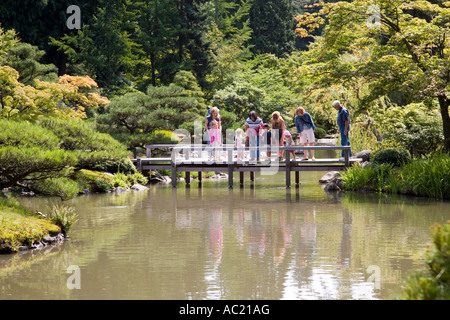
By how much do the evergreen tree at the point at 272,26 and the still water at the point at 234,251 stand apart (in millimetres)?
41183

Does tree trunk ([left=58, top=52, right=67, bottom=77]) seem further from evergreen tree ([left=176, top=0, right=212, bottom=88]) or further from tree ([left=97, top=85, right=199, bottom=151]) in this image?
tree ([left=97, top=85, right=199, bottom=151])

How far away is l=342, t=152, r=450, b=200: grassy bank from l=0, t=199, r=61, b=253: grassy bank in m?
8.95

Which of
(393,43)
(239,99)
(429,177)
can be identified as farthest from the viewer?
(239,99)

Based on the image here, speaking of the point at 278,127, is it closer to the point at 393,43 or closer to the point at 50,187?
the point at 393,43

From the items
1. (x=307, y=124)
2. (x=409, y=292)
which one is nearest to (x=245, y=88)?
(x=307, y=124)

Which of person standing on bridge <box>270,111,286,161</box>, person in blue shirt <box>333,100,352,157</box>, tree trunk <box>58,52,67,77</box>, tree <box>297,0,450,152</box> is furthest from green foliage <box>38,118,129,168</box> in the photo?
tree trunk <box>58,52,67,77</box>

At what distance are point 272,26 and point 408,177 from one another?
1644 inches

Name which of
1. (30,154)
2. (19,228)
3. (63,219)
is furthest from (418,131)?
(19,228)

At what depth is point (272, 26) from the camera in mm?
56094

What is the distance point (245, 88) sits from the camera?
34.4m

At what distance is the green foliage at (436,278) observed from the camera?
4629 millimetres

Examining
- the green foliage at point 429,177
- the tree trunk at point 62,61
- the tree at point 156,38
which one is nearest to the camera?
the green foliage at point 429,177

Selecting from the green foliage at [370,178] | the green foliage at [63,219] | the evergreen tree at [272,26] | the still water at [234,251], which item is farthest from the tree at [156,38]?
the green foliage at [63,219]

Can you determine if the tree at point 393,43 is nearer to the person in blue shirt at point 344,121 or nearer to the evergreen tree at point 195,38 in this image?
the person in blue shirt at point 344,121
